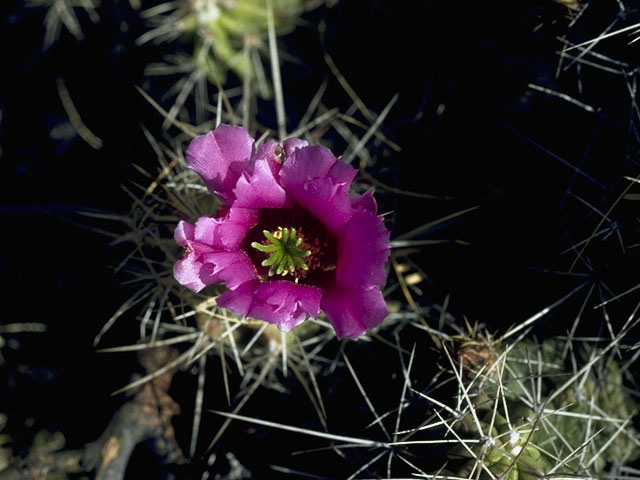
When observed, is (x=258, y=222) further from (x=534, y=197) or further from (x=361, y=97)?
(x=361, y=97)

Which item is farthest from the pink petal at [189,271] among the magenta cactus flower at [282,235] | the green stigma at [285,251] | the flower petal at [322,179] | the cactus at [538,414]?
the cactus at [538,414]

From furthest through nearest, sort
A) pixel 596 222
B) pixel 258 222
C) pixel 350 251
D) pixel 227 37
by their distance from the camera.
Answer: pixel 227 37 < pixel 596 222 < pixel 258 222 < pixel 350 251

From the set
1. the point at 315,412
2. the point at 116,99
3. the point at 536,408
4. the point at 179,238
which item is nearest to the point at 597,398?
the point at 536,408

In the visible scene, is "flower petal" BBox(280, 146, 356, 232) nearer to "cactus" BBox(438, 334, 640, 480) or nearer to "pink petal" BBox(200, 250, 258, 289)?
"pink petal" BBox(200, 250, 258, 289)

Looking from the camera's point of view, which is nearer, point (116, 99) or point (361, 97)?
point (361, 97)

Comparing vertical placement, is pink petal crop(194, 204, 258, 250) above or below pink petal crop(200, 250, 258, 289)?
above

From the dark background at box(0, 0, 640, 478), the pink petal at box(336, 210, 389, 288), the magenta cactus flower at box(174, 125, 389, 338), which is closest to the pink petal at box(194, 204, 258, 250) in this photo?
the magenta cactus flower at box(174, 125, 389, 338)
